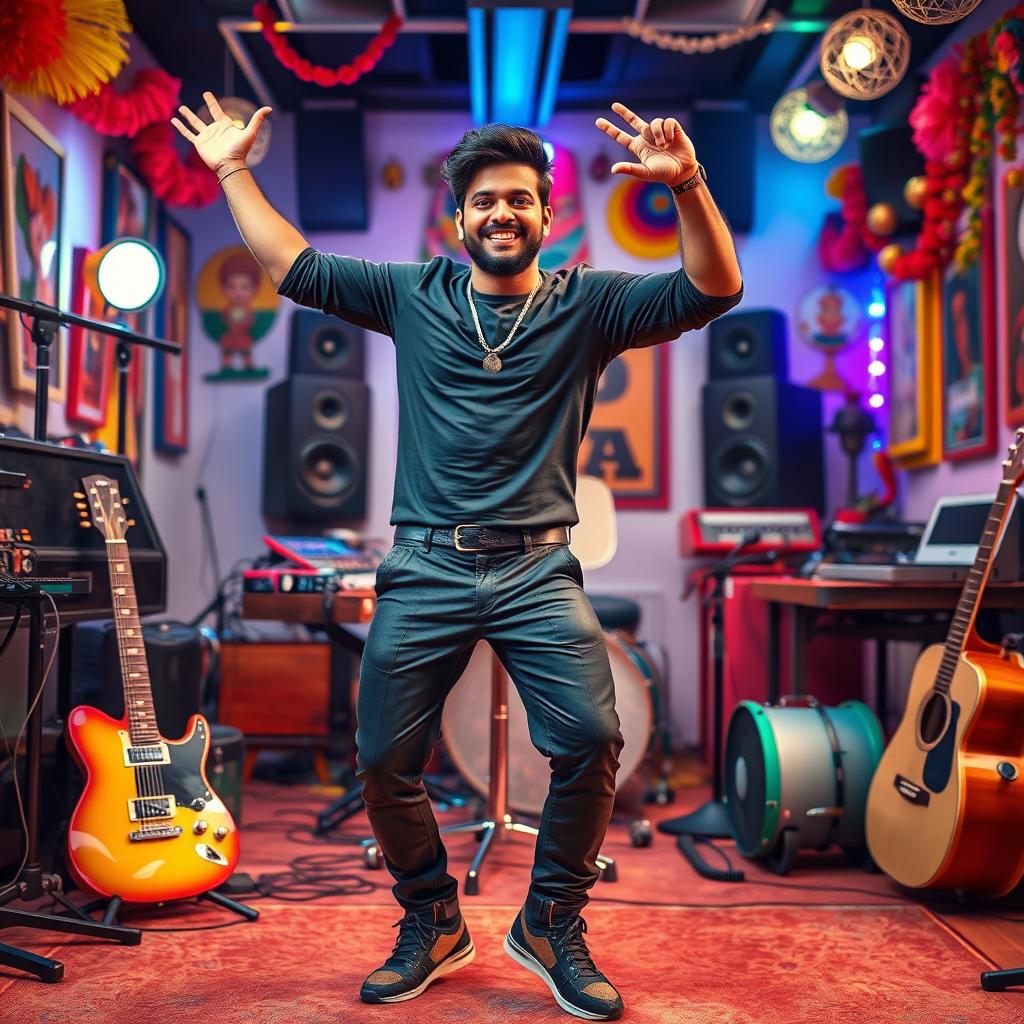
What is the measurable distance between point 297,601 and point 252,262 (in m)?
2.58

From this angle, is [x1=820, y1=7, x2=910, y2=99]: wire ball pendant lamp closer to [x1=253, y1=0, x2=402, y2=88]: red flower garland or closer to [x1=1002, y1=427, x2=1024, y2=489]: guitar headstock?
[x1=1002, y1=427, x2=1024, y2=489]: guitar headstock

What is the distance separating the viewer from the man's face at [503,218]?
210cm

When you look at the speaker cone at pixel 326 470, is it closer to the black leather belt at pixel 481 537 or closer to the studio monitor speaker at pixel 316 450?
the studio monitor speaker at pixel 316 450

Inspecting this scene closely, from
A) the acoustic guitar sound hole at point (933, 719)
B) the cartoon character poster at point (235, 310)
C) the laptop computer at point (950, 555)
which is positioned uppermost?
the cartoon character poster at point (235, 310)

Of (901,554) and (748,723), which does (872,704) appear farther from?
(748,723)

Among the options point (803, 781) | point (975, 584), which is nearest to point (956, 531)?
point (975, 584)

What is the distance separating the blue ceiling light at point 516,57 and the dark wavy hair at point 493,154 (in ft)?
7.21

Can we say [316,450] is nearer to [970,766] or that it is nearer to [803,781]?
[803,781]

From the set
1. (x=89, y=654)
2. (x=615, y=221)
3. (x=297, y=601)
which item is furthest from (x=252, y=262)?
(x=89, y=654)

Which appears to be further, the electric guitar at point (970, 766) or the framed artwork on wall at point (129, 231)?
the framed artwork on wall at point (129, 231)

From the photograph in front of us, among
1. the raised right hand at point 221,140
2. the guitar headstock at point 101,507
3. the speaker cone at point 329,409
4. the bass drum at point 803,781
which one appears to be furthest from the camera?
the speaker cone at point 329,409

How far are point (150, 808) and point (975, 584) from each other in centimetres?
208

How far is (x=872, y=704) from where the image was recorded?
486 cm

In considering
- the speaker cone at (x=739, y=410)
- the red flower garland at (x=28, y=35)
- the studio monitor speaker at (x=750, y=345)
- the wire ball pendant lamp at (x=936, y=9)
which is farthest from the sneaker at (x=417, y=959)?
the studio monitor speaker at (x=750, y=345)
